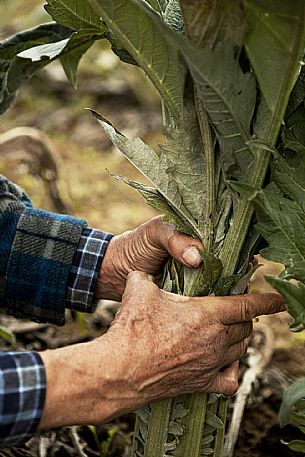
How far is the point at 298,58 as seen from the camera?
0.87 metres

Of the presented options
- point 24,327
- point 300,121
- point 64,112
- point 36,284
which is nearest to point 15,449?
point 36,284

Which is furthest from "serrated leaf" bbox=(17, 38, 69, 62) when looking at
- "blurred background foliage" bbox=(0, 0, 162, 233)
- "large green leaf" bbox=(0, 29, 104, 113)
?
"blurred background foliage" bbox=(0, 0, 162, 233)

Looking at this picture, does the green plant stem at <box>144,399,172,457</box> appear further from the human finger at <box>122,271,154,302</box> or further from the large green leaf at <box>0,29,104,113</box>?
the large green leaf at <box>0,29,104,113</box>

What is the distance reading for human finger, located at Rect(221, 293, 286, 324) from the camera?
985 mm

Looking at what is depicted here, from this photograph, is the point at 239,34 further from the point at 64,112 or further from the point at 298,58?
the point at 64,112

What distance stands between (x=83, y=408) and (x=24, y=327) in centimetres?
88

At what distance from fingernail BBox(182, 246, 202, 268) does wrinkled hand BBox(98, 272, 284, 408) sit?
50mm

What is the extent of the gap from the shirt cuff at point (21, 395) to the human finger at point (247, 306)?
24 cm

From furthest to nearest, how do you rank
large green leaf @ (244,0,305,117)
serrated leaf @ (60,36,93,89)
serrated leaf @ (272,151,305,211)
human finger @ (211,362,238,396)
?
1. serrated leaf @ (60,36,93,89)
2. human finger @ (211,362,238,396)
3. serrated leaf @ (272,151,305,211)
4. large green leaf @ (244,0,305,117)

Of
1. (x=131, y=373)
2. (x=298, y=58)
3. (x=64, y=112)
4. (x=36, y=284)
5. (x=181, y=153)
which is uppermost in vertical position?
(x=298, y=58)

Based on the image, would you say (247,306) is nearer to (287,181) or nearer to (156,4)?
(287,181)

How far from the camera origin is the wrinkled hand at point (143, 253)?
3.43 feet

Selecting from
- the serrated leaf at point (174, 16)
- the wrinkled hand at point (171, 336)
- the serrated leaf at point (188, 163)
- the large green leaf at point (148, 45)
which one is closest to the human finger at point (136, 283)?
the wrinkled hand at point (171, 336)

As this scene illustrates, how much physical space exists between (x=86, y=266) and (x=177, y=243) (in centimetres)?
29
